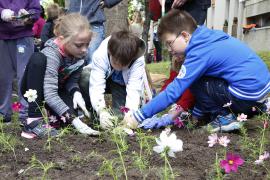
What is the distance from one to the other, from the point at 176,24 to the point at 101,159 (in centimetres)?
130

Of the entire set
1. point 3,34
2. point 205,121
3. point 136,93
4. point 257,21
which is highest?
point 3,34

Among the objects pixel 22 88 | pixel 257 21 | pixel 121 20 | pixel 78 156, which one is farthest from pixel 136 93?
pixel 257 21

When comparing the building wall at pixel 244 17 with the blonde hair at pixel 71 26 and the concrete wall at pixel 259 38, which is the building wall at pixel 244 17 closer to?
the concrete wall at pixel 259 38

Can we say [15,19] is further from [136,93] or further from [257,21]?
[257,21]

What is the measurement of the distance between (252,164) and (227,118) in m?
1.02

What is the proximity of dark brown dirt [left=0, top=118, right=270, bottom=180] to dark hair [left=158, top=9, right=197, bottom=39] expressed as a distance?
2.62 ft

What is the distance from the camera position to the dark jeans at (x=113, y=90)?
13.9 feet

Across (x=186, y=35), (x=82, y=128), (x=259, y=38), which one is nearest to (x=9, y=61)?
(x=82, y=128)

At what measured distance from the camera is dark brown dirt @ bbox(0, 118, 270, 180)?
2.36m

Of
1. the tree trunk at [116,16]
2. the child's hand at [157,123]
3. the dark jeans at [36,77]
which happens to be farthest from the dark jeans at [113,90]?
the tree trunk at [116,16]

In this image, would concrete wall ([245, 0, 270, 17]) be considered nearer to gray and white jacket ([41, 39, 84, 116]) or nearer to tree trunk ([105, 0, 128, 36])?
tree trunk ([105, 0, 128, 36])

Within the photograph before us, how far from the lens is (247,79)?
3.46m

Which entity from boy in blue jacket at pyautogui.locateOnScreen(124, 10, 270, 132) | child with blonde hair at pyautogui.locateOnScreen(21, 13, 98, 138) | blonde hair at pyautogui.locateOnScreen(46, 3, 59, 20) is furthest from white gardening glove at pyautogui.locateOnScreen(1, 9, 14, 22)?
blonde hair at pyautogui.locateOnScreen(46, 3, 59, 20)

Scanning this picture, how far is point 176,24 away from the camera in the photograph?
11.3ft
